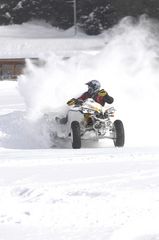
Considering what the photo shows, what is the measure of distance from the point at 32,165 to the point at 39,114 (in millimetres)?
6059

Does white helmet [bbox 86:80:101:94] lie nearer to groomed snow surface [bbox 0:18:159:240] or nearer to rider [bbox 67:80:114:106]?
rider [bbox 67:80:114:106]

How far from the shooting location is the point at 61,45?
48.5 meters

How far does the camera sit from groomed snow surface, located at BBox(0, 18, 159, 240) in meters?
5.79

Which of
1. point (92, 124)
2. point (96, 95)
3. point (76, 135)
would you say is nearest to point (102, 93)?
point (96, 95)

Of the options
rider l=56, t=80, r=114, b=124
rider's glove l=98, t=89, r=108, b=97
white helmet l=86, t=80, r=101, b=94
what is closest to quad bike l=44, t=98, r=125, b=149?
rider l=56, t=80, r=114, b=124

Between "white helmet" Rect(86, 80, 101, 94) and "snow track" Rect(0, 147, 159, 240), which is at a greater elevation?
"white helmet" Rect(86, 80, 101, 94)

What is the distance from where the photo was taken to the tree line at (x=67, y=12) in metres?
51.7

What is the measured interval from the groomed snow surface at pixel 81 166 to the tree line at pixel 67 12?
108ft

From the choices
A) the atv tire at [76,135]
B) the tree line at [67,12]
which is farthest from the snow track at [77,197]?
the tree line at [67,12]

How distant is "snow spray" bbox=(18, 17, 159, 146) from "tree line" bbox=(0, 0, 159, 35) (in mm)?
31299

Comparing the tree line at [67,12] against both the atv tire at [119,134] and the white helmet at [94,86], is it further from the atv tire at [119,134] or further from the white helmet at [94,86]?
the atv tire at [119,134]

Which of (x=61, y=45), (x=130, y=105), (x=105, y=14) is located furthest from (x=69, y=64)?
(x=105, y=14)

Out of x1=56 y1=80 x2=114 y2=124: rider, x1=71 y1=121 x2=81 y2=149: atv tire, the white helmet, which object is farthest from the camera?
the white helmet

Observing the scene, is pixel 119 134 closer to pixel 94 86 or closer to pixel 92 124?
pixel 92 124
